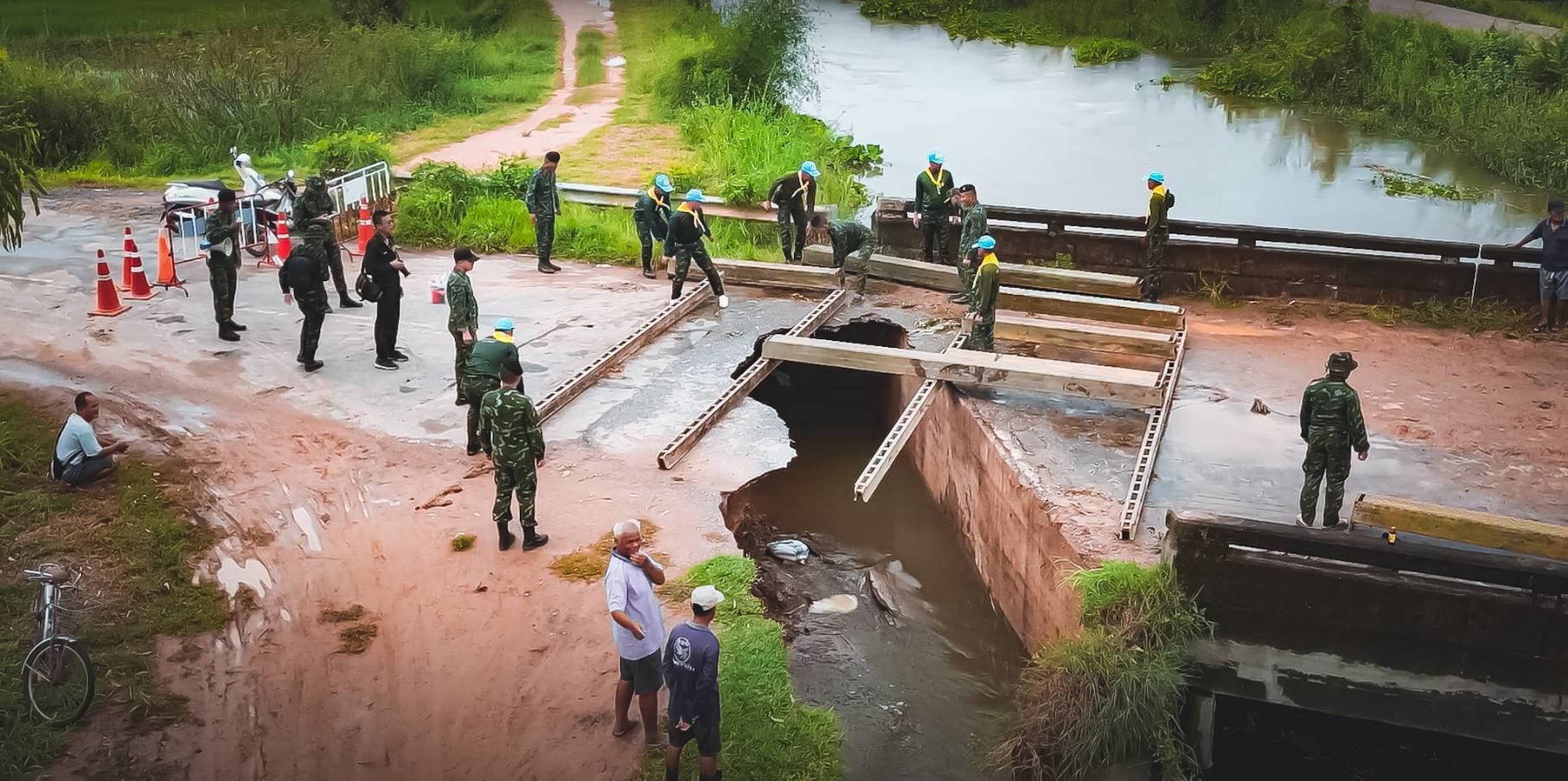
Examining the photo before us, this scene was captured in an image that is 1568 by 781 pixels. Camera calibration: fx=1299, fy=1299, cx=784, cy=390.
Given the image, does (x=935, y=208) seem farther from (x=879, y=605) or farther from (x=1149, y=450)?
(x=879, y=605)

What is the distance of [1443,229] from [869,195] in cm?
961

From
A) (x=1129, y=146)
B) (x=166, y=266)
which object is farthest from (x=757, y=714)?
(x=1129, y=146)

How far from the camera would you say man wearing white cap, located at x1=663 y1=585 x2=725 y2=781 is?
671 centimetres

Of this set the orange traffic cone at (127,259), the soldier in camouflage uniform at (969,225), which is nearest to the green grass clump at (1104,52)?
the soldier in camouflage uniform at (969,225)

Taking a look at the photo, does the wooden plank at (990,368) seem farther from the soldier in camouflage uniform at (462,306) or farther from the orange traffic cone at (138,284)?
the orange traffic cone at (138,284)

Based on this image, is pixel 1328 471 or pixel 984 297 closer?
pixel 1328 471

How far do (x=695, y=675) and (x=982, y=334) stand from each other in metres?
6.60

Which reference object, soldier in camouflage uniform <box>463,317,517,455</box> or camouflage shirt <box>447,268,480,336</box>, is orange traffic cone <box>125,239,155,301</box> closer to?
camouflage shirt <box>447,268,480,336</box>

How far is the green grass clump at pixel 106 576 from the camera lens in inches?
307

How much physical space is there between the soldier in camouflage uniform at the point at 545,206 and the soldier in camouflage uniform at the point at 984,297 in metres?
5.44

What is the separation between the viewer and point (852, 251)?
15.5m

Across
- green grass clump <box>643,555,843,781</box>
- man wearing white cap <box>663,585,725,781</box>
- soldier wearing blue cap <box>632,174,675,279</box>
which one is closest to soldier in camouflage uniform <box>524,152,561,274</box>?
soldier wearing blue cap <box>632,174,675,279</box>

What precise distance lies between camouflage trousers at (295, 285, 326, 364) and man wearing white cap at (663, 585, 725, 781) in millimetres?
7145

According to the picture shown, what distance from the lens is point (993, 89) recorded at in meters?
32.8
